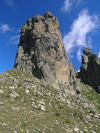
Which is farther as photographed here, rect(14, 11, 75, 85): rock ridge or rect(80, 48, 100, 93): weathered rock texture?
rect(80, 48, 100, 93): weathered rock texture

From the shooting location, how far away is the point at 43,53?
3353 centimetres

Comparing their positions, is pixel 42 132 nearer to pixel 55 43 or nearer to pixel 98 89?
pixel 55 43

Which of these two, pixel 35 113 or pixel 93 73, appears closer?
pixel 35 113

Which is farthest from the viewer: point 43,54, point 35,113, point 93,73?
point 93,73

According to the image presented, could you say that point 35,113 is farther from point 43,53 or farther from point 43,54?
point 43,53

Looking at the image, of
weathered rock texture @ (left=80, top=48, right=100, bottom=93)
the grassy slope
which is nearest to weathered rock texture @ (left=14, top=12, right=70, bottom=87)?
the grassy slope

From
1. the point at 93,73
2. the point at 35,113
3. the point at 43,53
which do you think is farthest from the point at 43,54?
the point at 93,73

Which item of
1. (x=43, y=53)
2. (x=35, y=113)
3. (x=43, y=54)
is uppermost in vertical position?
(x=43, y=53)

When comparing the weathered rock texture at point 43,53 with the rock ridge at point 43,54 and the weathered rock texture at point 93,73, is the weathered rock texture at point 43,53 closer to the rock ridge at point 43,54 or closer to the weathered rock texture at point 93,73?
the rock ridge at point 43,54

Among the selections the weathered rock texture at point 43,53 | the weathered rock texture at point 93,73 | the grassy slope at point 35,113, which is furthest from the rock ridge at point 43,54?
the weathered rock texture at point 93,73

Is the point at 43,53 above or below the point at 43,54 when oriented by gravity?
above

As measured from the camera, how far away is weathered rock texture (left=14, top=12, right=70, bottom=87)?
30.6 meters

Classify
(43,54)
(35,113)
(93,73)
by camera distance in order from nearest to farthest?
(35,113)
(43,54)
(93,73)

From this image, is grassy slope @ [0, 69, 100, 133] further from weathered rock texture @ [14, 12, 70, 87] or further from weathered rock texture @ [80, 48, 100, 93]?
weathered rock texture @ [80, 48, 100, 93]
